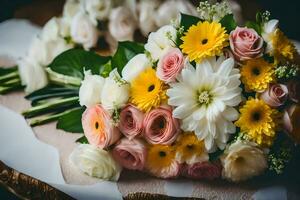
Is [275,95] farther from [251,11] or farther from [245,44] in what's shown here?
[251,11]

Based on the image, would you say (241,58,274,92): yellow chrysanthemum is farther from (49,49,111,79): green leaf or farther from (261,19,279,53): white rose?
(49,49,111,79): green leaf

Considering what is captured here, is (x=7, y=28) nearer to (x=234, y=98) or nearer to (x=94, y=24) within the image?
(x=94, y=24)

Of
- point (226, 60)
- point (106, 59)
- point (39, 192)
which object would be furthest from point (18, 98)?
point (226, 60)

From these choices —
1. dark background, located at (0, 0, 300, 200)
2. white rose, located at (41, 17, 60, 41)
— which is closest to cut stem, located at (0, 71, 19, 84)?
white rose, located at (41, 17, 60, 41)

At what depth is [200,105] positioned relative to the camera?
0.98 meters

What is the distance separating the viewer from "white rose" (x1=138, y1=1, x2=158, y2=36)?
1.53 m

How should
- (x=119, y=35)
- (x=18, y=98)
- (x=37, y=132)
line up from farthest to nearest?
(x=119, y=35)
(x=18, y=98)
(x=37, y=132)

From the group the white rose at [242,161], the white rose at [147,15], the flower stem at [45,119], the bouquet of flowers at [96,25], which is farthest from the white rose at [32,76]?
the white rose at [242,161]

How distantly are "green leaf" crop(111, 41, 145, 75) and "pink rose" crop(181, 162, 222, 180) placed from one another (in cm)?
24

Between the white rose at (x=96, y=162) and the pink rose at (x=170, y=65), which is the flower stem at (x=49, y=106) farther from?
the pink rose at (x=170, y=65)

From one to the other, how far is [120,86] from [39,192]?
10.2 inches

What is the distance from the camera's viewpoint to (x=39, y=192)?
1.03 metres

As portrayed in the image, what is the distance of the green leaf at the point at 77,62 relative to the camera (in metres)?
1.24

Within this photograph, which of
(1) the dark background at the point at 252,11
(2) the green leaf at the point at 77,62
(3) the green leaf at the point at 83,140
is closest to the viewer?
(3) the green leaf at the point at 83,140
